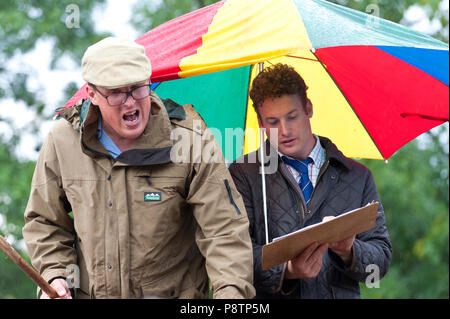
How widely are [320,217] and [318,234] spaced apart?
0.47m

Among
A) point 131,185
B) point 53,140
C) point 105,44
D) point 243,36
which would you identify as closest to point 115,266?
point 131,185

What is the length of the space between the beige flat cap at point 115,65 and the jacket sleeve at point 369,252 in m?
1.25

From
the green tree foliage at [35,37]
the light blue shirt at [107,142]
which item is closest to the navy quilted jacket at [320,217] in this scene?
the light blue shirt at [107,142]

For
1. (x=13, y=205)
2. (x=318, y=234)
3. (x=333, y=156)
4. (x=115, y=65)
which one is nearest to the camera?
(x=115, y=65)

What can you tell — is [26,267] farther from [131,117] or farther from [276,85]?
[276,85]

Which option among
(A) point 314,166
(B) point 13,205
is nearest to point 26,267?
(A) point 314,166

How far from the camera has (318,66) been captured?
4574 millimetres

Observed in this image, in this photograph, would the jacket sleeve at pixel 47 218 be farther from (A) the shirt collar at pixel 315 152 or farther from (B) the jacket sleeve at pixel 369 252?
(B) the jacket sleeve at pixel 369 252

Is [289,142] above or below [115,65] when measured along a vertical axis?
below

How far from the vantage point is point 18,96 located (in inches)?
456

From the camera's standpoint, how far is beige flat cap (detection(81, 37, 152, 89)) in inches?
130

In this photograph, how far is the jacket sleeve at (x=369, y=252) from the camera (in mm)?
3789

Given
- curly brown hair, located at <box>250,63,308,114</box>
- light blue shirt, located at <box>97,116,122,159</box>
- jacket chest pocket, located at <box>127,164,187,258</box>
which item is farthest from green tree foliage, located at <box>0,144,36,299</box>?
jacket chest pocket, located at <box>127,164,187,258</box>
